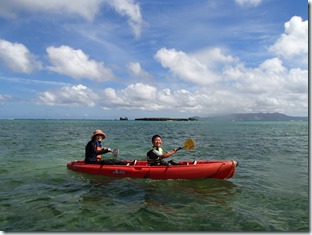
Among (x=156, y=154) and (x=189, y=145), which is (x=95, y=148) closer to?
(x=156, y=154)

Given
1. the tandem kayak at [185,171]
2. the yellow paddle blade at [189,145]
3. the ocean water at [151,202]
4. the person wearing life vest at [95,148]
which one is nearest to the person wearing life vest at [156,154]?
the tandem kayak at [185,171]

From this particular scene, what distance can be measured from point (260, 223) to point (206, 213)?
1.51 metres

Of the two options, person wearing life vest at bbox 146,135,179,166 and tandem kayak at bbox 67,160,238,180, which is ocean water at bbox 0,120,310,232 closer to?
tandem kayak at bbox 67,160,238,180

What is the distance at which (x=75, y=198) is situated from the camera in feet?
32.4

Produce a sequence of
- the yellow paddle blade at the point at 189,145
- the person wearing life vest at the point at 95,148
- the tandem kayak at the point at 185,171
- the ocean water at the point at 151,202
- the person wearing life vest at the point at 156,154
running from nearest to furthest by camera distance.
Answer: the ocean water at the point at 151,202 → the tandem kayak at the point at 185,171 → the person wearing life vest at the point at 156,154 → the yellow paddle blade at the point at 189,145 → the person wearing life vest at the point at 95,148

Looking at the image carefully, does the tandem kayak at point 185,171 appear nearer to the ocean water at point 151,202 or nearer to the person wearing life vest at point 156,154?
the ocean water at point 151,202

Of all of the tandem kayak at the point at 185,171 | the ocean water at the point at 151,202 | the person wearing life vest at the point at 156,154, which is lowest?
the ocean water at the point at 151,202

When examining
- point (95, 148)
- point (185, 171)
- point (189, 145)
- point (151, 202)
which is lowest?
point (151, 202)

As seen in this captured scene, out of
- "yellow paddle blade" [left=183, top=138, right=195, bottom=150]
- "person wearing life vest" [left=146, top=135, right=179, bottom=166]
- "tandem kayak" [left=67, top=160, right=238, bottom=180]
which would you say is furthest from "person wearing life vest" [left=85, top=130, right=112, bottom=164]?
"yellow paddle blade" [left=183, top=138, right=195, bottom=150]

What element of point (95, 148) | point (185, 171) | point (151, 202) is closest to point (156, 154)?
point (185, 171)

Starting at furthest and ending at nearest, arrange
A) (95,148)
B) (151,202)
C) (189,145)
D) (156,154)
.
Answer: (95,148)
(189,145)
(156,154)
(151,202)

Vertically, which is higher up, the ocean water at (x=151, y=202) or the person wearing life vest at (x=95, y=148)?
the person wearing life vest at (x=95, y=148)

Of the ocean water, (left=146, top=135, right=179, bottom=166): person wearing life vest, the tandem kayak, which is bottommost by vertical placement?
the ocean water

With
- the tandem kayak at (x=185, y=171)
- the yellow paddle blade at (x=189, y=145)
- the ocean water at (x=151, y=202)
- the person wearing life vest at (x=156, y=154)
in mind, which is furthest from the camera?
the yellow paddle blade at (x=189, y=145)
